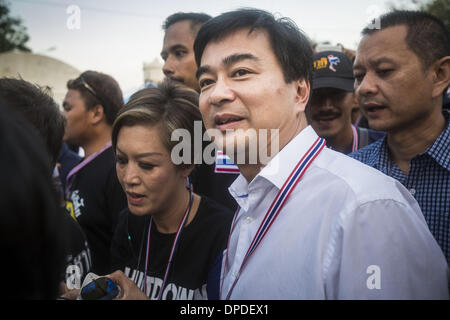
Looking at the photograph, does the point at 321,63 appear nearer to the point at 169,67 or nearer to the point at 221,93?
the point at 169,67

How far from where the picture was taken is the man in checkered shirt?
1945 mm

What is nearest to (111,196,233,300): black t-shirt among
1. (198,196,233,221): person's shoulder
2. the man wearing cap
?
(198,196,233,221): person's shoulder

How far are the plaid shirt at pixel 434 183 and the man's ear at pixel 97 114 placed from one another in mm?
2730

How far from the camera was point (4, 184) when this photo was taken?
2.04ft

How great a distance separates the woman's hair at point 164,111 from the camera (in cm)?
214

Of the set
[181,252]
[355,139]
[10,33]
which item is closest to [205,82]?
[181,252]

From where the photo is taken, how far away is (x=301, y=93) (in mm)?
1737

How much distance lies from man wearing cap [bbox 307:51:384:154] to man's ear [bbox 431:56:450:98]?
1135mm

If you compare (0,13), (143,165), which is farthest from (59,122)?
(0,13)

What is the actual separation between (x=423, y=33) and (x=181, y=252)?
1916 millimetres

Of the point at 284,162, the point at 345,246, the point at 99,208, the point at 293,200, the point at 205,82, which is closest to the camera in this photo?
the point at 345,246

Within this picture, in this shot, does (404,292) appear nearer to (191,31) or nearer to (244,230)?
(244,230)

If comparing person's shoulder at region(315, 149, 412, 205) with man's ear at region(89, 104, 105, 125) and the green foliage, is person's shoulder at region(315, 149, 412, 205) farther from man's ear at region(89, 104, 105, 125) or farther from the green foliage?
the green foliage

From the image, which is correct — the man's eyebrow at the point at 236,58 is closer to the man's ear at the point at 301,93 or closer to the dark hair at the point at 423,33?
the man's ear at the point at 301,93
